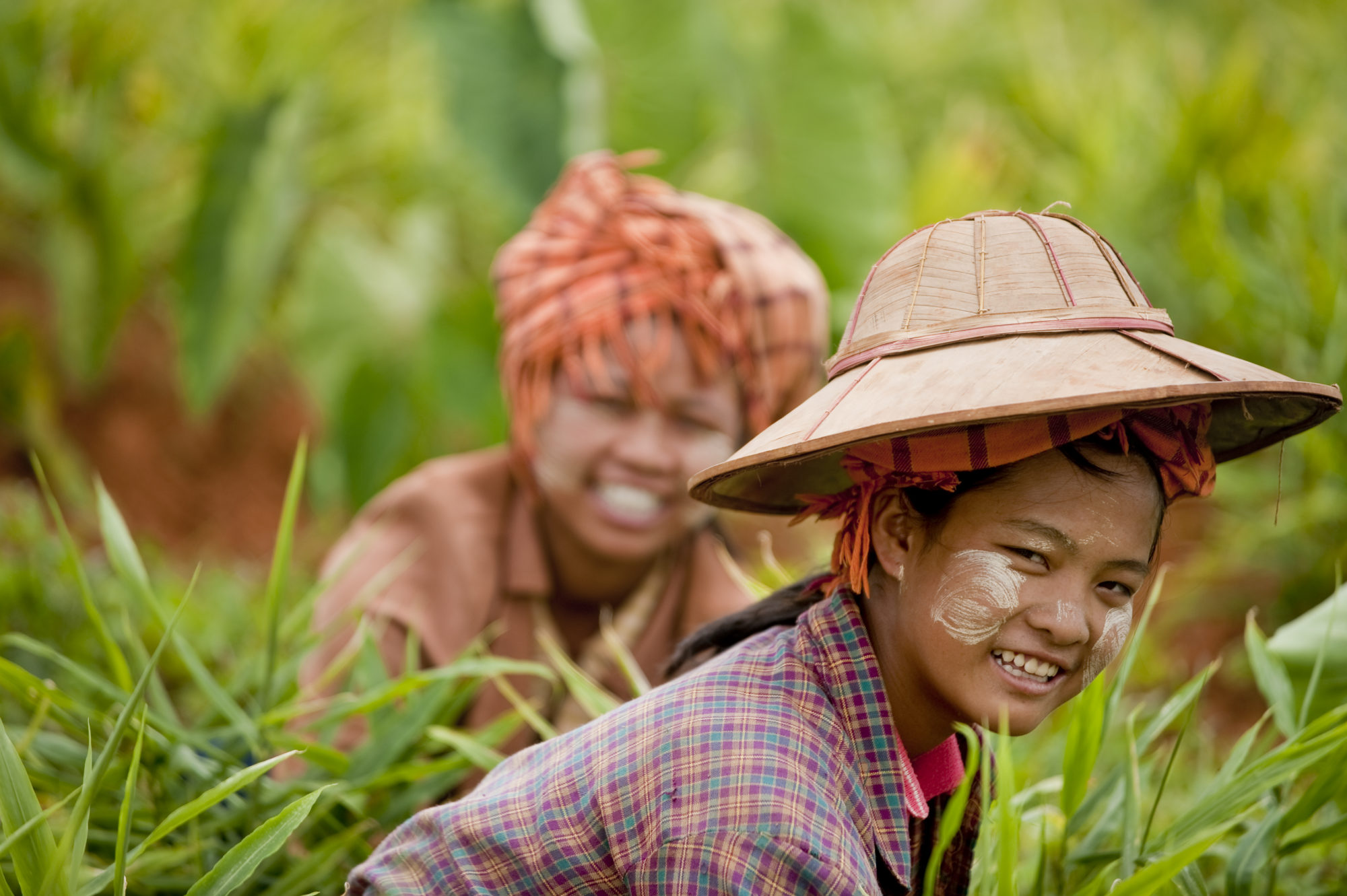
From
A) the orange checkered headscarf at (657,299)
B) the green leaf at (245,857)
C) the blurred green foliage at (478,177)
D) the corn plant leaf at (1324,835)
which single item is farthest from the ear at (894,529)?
the blurred green foliage at (478,177)

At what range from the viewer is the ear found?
48.4 inches

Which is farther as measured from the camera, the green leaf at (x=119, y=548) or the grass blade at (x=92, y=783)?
the green leaf at (x=119, y=548)

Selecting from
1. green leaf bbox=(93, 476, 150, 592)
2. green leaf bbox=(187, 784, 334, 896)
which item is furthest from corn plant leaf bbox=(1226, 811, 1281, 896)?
green leaf bbox=(93, 476, 150, 592)

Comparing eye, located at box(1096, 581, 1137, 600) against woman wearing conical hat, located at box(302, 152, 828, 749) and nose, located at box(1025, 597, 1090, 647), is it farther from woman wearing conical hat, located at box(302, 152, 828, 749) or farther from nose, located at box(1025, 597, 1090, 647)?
woman wearing conical hat, located at box(302, 152, 828, 749)

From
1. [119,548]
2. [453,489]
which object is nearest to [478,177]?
[453,489]

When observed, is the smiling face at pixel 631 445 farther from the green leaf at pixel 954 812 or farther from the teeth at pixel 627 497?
the green leaf at pixel 954 812

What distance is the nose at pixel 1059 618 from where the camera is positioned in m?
1.15

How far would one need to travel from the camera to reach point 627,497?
208 cm

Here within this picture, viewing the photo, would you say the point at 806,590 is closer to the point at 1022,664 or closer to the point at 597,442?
the point at 1022,664

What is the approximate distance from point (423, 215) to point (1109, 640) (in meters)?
3.73

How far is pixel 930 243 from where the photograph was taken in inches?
48.5

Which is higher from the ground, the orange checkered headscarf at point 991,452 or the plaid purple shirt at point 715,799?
the orange checkered headscarf at point 991,452

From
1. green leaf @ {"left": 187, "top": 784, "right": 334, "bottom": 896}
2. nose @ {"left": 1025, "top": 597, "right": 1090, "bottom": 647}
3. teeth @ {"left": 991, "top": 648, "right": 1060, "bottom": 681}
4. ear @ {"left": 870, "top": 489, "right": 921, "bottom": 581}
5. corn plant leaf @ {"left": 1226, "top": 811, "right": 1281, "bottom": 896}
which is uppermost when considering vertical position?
ear @ {"left": 870, "top": 489, "right": 921, "bottom": 581}

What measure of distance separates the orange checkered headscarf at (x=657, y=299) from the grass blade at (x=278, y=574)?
486mm
